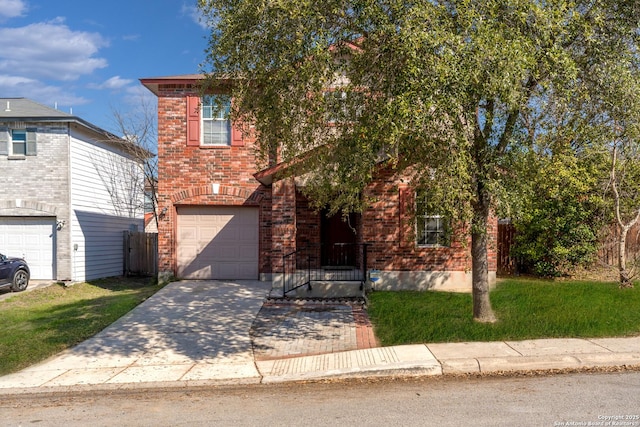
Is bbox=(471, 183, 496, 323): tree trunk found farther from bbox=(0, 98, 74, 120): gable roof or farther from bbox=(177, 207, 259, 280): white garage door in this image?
bbox=(0, 98, 74, 120): gable roof

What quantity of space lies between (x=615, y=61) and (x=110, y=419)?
8.54 m

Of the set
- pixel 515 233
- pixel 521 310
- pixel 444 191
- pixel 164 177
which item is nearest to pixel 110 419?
pixel 444 191

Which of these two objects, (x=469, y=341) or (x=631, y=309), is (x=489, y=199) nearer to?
(x=469, y=341)

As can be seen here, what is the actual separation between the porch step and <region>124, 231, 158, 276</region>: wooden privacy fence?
886 cm

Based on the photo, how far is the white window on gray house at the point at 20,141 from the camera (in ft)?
56.4

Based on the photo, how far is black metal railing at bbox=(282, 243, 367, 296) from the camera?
13242 millimetres

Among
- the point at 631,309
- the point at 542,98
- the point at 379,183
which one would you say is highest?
the point at 542,98

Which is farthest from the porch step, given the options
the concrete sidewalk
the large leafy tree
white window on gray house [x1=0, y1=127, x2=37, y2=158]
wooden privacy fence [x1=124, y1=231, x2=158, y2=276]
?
white window on gray house [x1=0, y1=127, x2=37, y2=158]

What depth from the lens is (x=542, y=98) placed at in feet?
27.1

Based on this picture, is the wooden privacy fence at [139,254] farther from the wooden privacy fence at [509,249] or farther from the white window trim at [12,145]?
the wooden privacy fence at [509,249]

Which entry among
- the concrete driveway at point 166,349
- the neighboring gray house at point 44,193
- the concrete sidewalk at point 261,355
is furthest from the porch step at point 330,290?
the neighboring gray house at point 44,193

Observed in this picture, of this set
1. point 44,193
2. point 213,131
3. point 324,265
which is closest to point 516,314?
point 324,265

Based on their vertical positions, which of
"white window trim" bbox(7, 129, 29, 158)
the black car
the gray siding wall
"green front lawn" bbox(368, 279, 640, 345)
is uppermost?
"white window trim" bbox(7, 129, 29, 158)

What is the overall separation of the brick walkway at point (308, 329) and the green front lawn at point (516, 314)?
387mm
